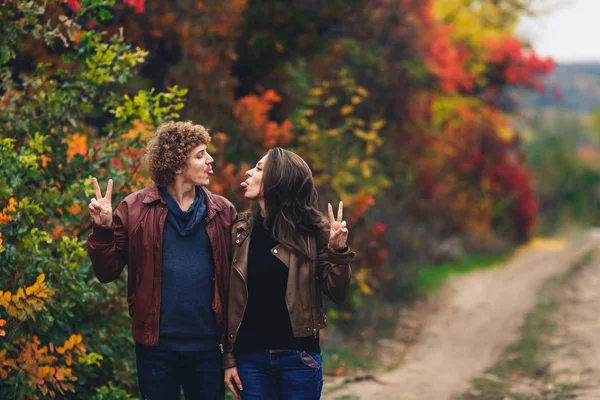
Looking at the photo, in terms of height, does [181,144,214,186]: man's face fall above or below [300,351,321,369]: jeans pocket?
above

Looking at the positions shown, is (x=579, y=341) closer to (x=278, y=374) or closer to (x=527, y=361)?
(x=527, y=361)

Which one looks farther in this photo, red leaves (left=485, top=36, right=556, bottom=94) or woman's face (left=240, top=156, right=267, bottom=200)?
red leaves (left=485, top=36, right=556, bottom=94)

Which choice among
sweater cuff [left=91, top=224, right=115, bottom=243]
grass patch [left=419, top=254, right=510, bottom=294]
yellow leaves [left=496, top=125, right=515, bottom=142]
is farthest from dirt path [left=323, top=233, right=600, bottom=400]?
sweater cuff [left=91, top=224, right=115, bottom=243]

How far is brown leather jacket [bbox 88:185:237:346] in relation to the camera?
4160 millimetres

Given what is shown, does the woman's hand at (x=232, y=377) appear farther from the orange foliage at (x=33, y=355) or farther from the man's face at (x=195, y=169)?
the orange foliage at (x=33, y=355)

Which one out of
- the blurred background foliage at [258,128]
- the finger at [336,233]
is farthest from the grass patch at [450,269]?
the finger at [336,233]

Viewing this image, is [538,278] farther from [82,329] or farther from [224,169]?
[82,329]

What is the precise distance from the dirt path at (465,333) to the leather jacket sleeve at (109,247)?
4.75 m

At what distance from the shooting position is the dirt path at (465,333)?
31.3 ft

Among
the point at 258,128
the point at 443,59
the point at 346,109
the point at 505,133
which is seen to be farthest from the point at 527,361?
the point at 505,133

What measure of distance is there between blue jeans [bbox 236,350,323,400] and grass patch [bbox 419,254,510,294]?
491 inches

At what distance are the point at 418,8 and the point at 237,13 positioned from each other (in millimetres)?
6192

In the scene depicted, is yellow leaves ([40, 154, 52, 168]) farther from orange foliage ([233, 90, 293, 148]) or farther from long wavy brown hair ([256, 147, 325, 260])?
orange foliage ([233, 90, 293, 148])

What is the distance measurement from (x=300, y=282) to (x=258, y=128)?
596cm
